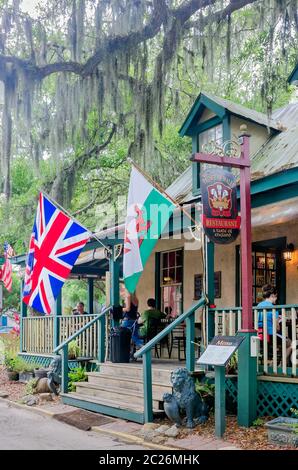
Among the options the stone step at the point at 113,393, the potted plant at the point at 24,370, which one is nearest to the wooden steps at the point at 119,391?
the stone step at the point at 113,393

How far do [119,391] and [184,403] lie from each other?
189 cm

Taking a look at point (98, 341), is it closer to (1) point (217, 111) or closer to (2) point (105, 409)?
(2) point (105, 409)

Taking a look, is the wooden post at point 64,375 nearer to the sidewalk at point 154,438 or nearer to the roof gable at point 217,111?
the sidewalk at point 154,438

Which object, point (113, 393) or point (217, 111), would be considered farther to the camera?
point (217, 111)

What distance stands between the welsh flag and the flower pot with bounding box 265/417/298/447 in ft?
10.3

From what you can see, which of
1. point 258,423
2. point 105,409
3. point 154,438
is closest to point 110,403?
point 105,409

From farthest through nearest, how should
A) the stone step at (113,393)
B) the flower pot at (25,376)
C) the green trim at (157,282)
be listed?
the green trim at (157,282)
the flower pot at (25,376)
the stone step at (113,393)

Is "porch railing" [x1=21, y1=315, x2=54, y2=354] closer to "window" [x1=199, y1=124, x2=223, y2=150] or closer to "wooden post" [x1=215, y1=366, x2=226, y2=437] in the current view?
"window" [x1=199, y1=124, x2=223, y2=150]

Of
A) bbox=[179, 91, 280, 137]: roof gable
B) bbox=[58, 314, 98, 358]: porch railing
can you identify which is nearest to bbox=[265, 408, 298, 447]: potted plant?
bbox=[58, 314, 98, 358]: porch railing

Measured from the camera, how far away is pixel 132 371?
35.1 feet

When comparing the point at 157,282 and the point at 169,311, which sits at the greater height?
the point at 157,282

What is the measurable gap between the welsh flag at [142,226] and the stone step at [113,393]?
177 centimetres

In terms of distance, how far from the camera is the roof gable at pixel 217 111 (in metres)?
11.6

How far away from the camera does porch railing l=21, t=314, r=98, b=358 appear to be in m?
13.0
